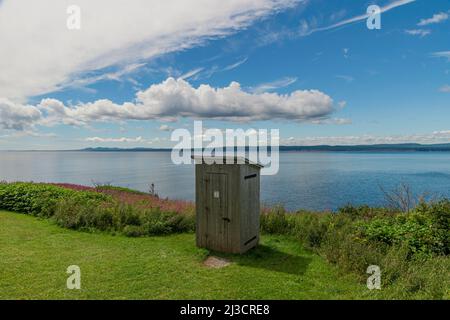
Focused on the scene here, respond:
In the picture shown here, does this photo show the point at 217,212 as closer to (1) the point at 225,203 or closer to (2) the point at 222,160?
(1) the point at 225,203

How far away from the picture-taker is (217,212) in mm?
7207

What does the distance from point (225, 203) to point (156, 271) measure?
7.25 feet

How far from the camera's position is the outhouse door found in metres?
7.08

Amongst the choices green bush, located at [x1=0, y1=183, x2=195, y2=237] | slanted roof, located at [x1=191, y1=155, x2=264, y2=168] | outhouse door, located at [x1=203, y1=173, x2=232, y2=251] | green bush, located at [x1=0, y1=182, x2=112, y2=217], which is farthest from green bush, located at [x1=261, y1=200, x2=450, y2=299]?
green bush, located at [x1=0, y1=182, x2=112, y2=217]

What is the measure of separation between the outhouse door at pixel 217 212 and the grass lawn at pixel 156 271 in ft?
1.37

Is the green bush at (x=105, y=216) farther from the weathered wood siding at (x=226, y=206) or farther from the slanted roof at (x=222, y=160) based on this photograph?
the slanted roof at (x=222, y=160)

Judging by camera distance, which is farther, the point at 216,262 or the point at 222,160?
the point at 222,160

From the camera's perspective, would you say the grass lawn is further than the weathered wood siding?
No

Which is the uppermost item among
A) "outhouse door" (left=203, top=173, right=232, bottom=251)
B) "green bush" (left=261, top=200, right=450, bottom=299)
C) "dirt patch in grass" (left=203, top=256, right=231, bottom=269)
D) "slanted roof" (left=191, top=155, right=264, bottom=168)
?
"slanted roof" (left=191, top=155, right=264, bottom=168)

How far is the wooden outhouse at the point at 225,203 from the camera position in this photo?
695cm

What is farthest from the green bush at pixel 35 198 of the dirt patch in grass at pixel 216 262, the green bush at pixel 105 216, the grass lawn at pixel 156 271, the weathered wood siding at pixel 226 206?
the dirt patch in grass at pixel 216 262

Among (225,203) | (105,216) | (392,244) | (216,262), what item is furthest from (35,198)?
(392,244)

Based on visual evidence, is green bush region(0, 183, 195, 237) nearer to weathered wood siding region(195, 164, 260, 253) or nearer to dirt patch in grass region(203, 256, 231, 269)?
weathered wood siding region(195, 164, 260, 253)
